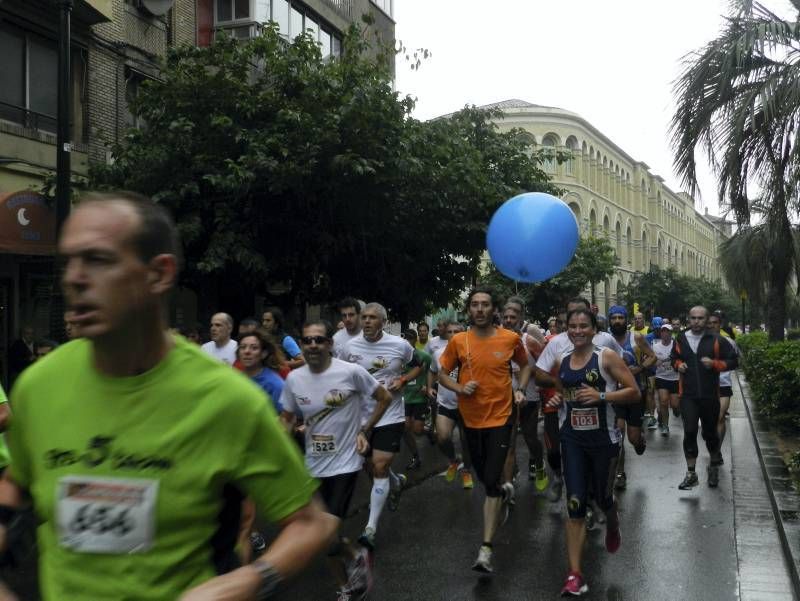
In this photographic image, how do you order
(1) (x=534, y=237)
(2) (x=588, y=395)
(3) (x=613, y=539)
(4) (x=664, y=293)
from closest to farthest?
(2) (x=588, y=395) < (3) (x=613, y=539) < (1) (x=534, y=237) < (4) (x=664, y=293)

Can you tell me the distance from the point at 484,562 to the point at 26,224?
876cm

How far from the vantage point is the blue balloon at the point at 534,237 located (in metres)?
9.66

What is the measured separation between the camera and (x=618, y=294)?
2480 inches

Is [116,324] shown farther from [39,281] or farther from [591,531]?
[39,281]

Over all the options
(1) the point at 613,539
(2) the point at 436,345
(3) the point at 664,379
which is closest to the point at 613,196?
(3) the point at 664,379

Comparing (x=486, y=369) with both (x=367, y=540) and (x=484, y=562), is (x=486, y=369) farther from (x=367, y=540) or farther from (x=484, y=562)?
(x=367, y=540)

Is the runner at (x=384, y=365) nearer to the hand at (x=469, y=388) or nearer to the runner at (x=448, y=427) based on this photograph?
the runner at (x=448, y=427)

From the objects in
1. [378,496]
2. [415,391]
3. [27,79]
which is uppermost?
[27,79]

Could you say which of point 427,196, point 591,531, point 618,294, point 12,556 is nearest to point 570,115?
point 618,294

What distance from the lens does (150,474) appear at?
72.0 inches

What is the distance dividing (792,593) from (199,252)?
34.6 feet

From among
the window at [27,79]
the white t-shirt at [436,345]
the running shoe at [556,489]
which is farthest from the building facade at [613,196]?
the running shoe at [556,489]

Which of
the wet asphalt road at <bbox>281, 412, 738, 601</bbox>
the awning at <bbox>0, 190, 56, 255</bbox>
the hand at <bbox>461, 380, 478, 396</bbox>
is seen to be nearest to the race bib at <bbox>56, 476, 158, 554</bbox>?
the wet asphalt road at <bbox>281, 412, 738, 601</bbox>

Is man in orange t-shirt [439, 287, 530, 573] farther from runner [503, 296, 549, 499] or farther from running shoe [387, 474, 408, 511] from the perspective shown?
runner [503, 296, 549, 499]
